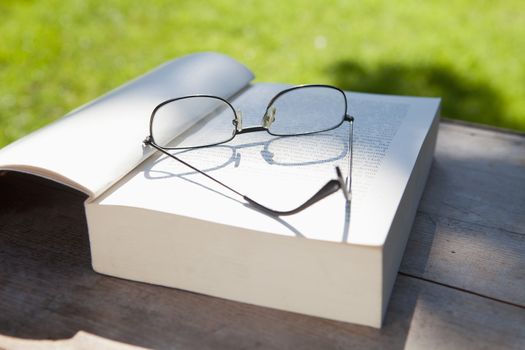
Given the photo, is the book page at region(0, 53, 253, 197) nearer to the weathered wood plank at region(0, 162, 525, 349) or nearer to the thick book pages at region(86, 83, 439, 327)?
the thick book pages at region(86, 83, 439, 327)

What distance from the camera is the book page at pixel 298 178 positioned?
611 millimetres

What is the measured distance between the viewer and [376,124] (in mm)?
862

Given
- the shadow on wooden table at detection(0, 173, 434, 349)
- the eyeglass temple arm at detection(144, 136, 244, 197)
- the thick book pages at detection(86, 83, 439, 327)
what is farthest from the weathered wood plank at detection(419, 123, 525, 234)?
the eyeglass temple arm at detection(144, 136, 244, 197)

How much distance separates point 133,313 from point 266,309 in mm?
152

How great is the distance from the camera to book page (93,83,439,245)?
0.61 m

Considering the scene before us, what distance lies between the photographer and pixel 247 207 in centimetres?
64

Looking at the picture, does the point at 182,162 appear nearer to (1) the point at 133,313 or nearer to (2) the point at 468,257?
(1) the point at 133,313

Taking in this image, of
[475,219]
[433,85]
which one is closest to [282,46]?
[433,85]

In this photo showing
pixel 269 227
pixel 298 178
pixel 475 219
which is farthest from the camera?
pixel 475 219

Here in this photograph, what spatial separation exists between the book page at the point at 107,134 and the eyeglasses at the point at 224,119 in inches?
1.1

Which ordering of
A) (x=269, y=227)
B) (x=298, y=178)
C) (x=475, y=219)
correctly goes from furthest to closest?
1. (x=475, y=219)
2. (x=298, y=178)
3. (x=269, y=227)

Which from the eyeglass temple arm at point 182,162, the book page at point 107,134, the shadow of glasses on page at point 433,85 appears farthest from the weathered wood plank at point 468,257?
the shadow of glasses on page at point 433,85

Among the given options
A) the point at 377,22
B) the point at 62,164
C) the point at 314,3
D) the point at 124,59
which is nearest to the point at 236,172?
the point at 62,164

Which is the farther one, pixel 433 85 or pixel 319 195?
pixel 433 85
